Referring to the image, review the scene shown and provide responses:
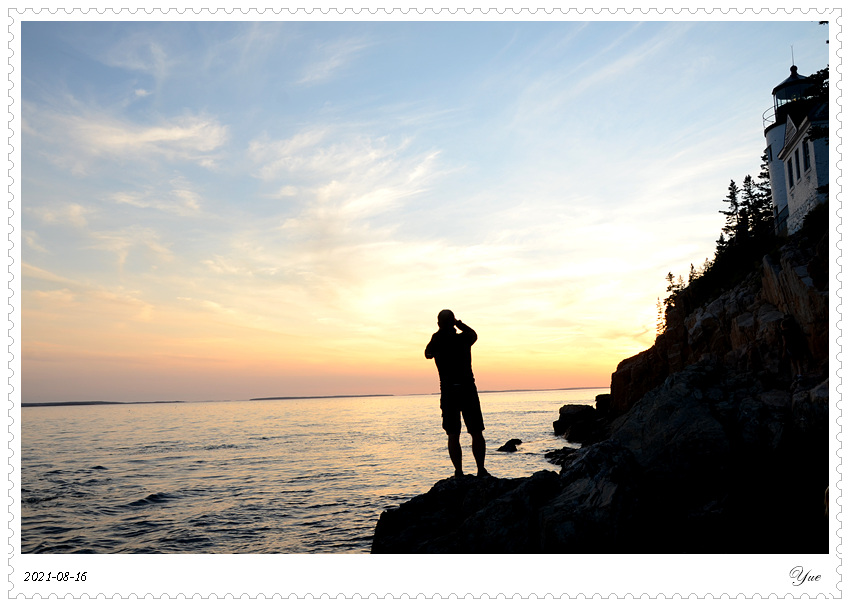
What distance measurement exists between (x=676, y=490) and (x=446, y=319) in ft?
16.2

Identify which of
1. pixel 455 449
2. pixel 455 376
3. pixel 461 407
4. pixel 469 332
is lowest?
pixel 455 449

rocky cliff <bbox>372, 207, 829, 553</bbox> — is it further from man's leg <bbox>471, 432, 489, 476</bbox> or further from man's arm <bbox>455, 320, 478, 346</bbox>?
man's arm <bbox>455, 320, 478, 346</bbox>

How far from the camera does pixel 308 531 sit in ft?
46.7

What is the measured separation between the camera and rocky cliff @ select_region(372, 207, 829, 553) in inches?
276

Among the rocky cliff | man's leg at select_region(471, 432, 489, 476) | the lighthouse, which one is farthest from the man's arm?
the lighthouse

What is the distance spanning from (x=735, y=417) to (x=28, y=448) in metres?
50.8

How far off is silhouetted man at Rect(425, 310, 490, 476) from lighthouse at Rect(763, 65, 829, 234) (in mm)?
15951

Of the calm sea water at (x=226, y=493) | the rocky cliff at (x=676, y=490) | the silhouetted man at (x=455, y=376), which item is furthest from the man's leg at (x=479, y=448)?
the calm sea water at (x=226, y=493)

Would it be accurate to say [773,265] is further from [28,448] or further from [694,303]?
[28,448]

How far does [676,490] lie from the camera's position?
351 inches

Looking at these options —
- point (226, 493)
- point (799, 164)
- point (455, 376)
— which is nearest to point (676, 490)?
point (455, 376)

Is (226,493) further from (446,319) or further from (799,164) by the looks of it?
(799,164)
